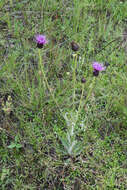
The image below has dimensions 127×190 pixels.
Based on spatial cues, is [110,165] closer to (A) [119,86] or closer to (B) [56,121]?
(B) [56,121]

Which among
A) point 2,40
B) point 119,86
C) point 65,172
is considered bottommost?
point 65,172

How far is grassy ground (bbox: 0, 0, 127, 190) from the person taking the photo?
153 centimetres

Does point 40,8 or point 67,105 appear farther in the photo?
point 40,8

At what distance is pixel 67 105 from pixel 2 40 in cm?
93

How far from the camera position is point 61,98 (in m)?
1.86

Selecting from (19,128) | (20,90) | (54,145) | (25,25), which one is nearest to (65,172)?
(54,145)

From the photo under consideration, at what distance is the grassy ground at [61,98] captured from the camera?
1.53 m

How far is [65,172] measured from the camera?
1.55m

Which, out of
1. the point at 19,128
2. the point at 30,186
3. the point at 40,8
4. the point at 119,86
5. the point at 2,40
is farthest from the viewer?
the point at 40,8

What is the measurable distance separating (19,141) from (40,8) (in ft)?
4.85

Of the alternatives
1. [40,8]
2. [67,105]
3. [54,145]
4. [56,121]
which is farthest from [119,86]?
[40,8]

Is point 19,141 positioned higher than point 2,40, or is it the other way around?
point 2,40

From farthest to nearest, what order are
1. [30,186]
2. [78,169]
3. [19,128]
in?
[19,128], [78,169], [30,186]

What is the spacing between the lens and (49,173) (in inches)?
59.9
